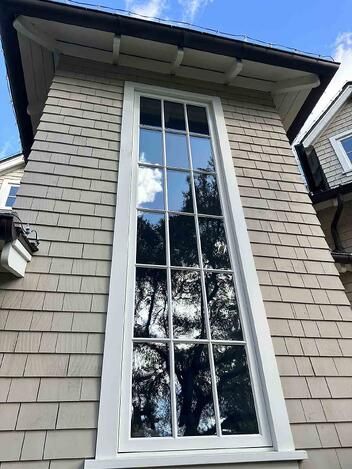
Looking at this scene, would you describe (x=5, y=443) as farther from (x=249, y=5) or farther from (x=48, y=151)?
(x=249, y=5)

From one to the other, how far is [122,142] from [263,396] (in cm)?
267

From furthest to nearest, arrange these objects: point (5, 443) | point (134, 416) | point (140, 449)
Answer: point (134, 416) < point (140, 449) < point (5, 443)

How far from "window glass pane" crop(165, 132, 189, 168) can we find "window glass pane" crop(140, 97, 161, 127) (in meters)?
0.23

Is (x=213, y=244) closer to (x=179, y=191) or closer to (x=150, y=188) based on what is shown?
(x=179, y=191)

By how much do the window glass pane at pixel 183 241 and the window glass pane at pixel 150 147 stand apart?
30.2 inches

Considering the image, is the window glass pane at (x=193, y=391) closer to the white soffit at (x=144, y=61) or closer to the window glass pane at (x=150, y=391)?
the window glass pane at (x=150, y=391)

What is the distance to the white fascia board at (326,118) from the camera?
6.97 metres

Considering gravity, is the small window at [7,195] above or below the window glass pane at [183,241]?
above

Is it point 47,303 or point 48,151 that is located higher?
point 48,151

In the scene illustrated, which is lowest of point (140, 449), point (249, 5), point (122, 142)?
point (140, 449)

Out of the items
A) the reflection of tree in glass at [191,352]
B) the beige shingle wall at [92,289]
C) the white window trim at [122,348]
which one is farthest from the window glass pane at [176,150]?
the reflection of tree in glass at [191,352]

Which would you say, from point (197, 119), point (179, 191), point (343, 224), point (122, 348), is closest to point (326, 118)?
point (343, 224)

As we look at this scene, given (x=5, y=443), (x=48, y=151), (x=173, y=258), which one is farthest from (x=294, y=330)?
(x=48, y=151)

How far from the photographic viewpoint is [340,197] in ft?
17.0
